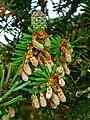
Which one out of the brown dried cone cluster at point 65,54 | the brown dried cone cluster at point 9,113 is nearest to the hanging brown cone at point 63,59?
the brown dried cone cluster at point 65,54

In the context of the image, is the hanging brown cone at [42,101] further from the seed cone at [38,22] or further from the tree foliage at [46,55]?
the seed cone at [38,22]

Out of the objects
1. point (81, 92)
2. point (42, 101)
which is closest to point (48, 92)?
point (42, 101)

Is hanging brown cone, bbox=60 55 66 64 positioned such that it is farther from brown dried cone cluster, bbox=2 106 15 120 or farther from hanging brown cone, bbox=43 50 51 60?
brown dried cone cluster, bbox=2 106 15 120

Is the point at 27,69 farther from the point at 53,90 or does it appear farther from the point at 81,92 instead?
the point at 81,92

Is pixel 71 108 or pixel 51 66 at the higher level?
pixel 51 66

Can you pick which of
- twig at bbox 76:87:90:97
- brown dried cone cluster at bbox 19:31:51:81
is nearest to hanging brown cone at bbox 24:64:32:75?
brown dried cone cluster at bbox 19:31:51:81

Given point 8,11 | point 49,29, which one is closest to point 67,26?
point 49,29

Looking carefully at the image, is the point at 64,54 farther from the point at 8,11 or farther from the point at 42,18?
Result: the point at 8,11

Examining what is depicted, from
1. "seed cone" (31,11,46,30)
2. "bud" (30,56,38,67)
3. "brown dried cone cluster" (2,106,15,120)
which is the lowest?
"brown dried cone cluster" (2,106,15,120)
